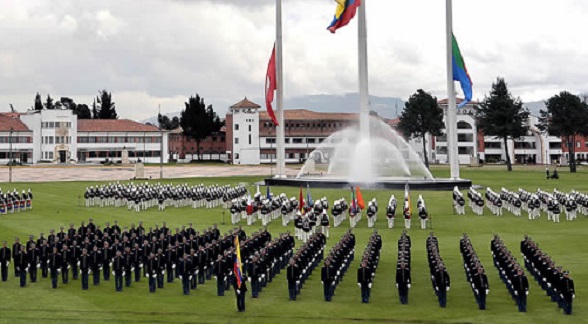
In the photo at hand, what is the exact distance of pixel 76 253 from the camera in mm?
13703

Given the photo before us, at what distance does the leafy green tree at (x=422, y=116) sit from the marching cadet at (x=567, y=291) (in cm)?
6817

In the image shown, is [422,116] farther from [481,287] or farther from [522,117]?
[481,287]

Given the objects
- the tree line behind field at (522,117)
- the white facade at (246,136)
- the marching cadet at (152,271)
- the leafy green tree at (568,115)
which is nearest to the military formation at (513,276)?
the marching cadet at (152,271)

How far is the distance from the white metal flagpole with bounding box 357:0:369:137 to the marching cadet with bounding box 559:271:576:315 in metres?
25.5

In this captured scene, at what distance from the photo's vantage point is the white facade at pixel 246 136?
94188 mm

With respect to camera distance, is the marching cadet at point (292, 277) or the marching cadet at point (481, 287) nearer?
the marching cadet at point (481, 287)

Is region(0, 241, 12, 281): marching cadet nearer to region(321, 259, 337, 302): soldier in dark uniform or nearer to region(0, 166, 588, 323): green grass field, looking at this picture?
region(0, 166, 588, 323): green grass field

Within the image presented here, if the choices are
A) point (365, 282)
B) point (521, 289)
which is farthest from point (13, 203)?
point (521, 289)

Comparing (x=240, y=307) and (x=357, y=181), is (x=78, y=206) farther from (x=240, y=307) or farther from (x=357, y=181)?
(x=240, y=307)

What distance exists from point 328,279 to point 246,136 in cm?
8400

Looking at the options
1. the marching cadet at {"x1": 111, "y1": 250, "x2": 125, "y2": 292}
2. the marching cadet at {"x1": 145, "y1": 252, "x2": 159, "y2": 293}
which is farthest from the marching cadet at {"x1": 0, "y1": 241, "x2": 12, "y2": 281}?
the marching cadet at {"x1": 145, "y1": 252, "x2": 159, "y2": 293}

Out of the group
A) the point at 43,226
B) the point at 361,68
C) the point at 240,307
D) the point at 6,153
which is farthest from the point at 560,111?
the point at 6,153

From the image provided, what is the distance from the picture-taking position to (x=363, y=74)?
36.2 metres

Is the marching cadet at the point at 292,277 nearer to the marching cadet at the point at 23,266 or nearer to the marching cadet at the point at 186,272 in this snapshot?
the marching cadet at the point at 186,272
